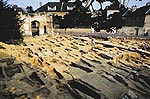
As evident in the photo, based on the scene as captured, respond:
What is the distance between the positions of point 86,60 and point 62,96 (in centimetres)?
982

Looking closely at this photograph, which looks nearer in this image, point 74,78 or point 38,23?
point 74,78

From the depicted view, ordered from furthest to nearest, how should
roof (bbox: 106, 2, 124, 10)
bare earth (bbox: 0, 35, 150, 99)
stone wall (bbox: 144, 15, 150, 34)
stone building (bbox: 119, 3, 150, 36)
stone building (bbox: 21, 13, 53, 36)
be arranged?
stone building (bbox: 119, 3, 150, 36) < stone wall (bbox: 144, 15, 150, 34) < stone building (bbox: 21, 13, 53, 36) < bare earth (bbox: 0, 35, 150, 99) < roof (bbox: 106, 2, 124, 10)

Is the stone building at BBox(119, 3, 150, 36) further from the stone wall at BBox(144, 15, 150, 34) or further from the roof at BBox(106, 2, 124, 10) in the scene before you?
the roof at BBox(106, 2, 124, 10)

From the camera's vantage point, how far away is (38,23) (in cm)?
3888

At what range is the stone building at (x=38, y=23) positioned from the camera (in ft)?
119

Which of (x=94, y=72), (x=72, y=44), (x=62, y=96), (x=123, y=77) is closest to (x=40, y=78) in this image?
(x=62, y=96)

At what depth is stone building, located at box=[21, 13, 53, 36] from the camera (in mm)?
36188

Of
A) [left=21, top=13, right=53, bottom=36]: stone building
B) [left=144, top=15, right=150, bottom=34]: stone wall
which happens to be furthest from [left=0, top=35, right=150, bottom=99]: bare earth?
[left=144, top=15, right=150, bottom=34]: stone wall

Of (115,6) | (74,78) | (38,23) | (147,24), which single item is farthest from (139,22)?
(115,6)

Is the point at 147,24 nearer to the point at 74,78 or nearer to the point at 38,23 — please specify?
the point at 38,23

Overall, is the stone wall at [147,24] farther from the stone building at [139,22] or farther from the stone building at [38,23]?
the stone building at [38,23]

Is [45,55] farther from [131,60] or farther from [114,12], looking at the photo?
[114,12]

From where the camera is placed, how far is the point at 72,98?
39.9 ft

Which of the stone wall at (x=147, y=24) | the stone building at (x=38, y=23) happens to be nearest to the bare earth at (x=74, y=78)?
the stone building at (x=38, y=23)
